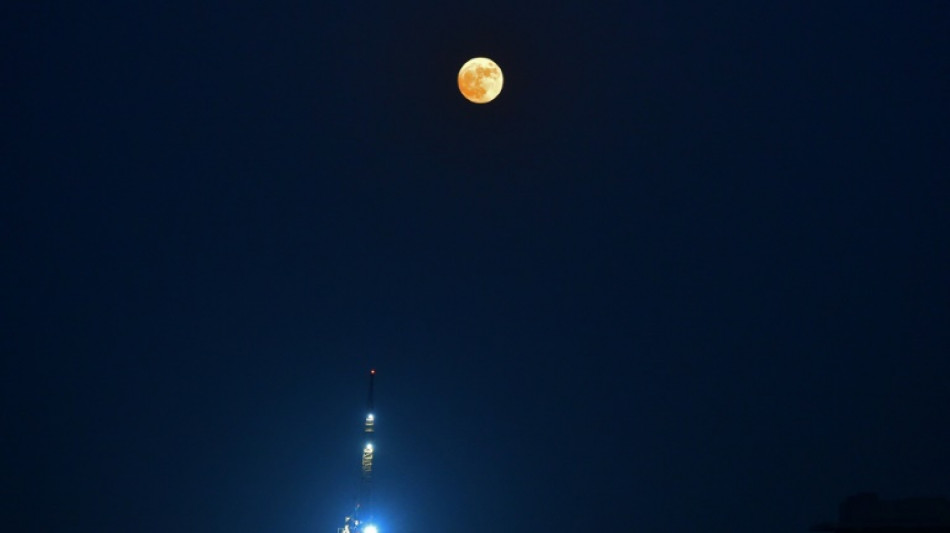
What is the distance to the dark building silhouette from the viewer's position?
75.7 m

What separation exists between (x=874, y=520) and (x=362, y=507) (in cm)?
12826

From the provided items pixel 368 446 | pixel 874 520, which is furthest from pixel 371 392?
pixel 874 520

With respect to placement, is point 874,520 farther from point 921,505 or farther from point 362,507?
point 362,507

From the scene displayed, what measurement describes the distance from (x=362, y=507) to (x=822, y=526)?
5205 inches

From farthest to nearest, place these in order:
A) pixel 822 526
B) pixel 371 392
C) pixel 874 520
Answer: pixel 371 392 < pixel 874 520 < pixel 822 526

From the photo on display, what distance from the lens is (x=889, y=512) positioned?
3091 inches

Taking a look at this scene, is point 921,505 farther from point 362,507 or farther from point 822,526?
point 362,507

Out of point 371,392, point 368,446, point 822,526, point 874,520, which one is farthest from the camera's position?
point 368,446

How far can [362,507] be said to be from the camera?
193 meters

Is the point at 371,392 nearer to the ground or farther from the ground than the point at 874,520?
farther from the ground

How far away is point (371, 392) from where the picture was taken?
182625 millimetres

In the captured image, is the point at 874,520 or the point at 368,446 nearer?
the point at 874,520

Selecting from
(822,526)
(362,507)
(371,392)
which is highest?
(371,392)

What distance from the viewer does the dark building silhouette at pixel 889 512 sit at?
7569cm
